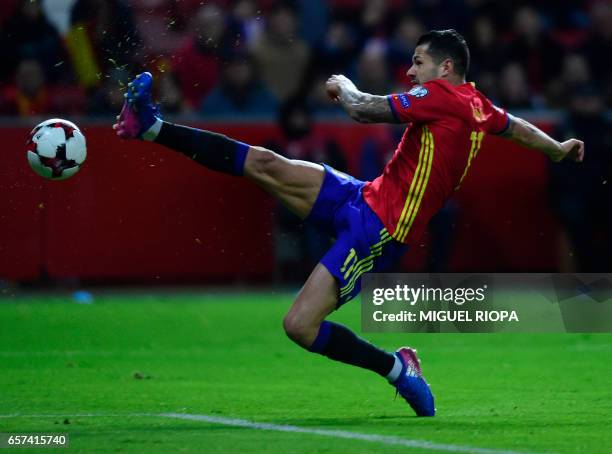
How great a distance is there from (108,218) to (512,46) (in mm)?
5371

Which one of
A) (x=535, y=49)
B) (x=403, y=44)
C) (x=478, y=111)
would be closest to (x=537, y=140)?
(x=478, y=111)

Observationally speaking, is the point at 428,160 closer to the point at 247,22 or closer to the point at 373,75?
the point at 373,75

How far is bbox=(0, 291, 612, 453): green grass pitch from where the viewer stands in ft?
20.1

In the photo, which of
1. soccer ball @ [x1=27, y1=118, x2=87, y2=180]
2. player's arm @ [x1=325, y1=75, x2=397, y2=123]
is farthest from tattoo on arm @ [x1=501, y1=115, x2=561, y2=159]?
soccer ball @ [x1=27, y1=118, x2=87, y2=180]

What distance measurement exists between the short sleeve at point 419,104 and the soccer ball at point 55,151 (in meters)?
1.98

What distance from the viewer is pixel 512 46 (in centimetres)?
1634

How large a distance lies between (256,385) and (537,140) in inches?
88.6

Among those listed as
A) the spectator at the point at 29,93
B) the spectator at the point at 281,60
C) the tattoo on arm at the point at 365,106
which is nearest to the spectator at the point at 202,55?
the spectator at the point at 281,60

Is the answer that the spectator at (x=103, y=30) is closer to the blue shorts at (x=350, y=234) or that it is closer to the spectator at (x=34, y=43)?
the spectator at (x=34, y=43)

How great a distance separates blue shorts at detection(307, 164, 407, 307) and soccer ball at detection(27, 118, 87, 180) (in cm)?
149

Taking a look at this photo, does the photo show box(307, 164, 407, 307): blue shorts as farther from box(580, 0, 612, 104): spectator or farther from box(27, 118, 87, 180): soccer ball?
box(580, 0, 612, 104): spectator

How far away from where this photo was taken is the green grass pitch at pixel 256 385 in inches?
242

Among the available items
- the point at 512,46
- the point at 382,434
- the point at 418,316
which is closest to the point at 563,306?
the point at 418,316

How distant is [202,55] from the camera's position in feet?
→ 50.4
